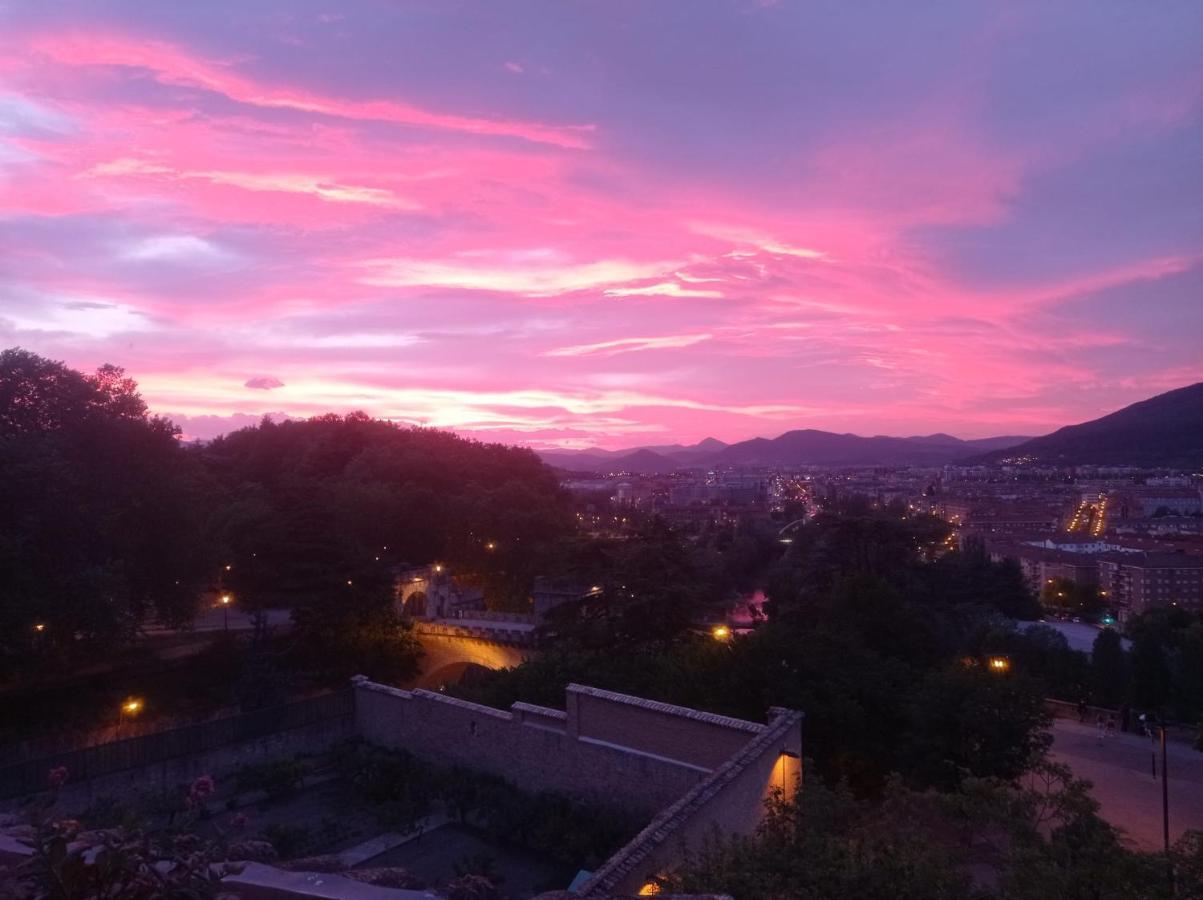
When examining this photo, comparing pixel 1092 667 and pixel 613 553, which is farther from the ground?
pixel 613 553

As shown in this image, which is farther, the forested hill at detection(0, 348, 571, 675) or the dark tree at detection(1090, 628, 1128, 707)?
the dark tree at detection(1090, 628, 1128, 707)

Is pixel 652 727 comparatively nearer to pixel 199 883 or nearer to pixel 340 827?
pixel 340 827

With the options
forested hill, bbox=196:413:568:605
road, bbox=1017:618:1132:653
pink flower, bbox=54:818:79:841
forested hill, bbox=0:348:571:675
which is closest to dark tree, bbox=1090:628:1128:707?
road, bbox=1017:618:1132:653

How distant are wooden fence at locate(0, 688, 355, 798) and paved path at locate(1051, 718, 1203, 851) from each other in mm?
13950

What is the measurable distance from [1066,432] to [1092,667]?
6913 inches

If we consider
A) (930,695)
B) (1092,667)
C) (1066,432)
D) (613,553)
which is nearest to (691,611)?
(613,553)

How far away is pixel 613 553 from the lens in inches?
872

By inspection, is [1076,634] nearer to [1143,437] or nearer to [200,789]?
[200,789]

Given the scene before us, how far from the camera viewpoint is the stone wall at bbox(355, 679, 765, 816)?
11.6 metres

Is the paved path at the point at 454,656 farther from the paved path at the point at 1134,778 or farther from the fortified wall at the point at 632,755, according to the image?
the paved path at the point at 1134,778

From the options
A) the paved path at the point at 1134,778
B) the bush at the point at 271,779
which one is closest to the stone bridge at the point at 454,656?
the bush at the point at 271,779

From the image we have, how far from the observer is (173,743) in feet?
48.7

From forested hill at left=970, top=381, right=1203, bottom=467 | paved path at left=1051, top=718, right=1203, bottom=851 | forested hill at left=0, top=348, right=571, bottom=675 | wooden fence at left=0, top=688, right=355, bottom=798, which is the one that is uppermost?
forested hill at left=970, top=381, right=1203, bottom=467

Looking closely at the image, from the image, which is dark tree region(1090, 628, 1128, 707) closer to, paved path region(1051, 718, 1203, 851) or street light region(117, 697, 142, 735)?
paved path region(1051, 718, 1203, 851)
